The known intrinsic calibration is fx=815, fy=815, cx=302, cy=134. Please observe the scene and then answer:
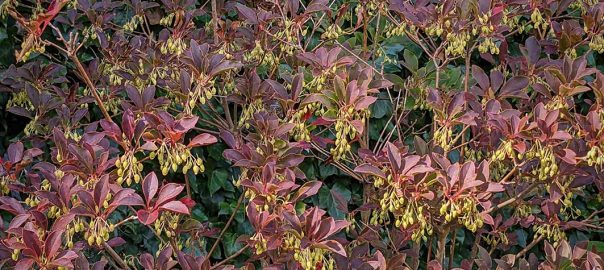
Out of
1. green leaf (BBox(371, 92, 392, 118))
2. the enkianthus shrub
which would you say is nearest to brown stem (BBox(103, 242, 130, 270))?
the enkianthus shrub

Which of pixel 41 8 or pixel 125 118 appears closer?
pixel 125 118

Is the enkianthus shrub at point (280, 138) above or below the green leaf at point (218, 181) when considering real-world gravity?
above

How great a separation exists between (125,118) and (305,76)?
0.62 m

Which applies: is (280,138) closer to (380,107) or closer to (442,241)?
(442,241)

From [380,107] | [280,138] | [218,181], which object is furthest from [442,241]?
[218,181]

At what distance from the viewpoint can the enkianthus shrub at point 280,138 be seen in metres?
1.84

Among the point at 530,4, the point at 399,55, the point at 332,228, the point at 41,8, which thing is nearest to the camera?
the point at 332,228

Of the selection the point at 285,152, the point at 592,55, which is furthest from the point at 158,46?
the point at 592,55

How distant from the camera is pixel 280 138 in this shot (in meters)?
2.07

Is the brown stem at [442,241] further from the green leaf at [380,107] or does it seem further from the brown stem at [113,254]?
the brown stem at [113,254]

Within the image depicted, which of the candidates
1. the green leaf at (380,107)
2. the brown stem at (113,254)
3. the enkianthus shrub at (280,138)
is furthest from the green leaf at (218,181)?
the brown stem at (113,254)

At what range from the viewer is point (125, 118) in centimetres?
184

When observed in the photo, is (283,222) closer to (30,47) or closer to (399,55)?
(30,47)

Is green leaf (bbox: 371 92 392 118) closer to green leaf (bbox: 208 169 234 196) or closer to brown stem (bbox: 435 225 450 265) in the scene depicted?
green leaf (bbox: 208 169 234 196)
